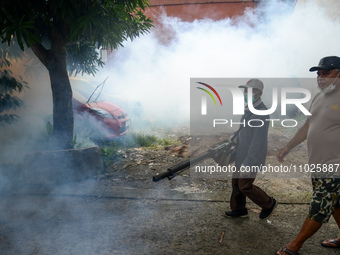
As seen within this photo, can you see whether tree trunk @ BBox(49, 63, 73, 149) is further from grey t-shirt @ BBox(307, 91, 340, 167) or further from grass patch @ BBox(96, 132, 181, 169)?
grey t-shirt @ BBox(307, 91, 340, 167)

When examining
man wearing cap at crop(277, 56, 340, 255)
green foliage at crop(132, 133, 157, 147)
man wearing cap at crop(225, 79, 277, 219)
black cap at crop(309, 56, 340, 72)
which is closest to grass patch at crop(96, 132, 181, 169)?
green foliage at crop(132, 133, 157, 147)

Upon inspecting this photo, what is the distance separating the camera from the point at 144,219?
3508 mm

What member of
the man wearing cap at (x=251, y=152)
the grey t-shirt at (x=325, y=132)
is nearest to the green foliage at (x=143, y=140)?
the man wearing cap at (x=251, y=152)

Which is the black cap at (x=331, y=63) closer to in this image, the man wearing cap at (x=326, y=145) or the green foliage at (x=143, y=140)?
the man wearing cap at (x=326, y=145)

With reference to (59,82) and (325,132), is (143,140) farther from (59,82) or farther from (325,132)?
(325,132)

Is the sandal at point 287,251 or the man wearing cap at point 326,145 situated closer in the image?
the man wearing cap at point 326,145

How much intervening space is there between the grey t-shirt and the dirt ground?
105cm

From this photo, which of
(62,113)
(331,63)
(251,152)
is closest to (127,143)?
(62,113)

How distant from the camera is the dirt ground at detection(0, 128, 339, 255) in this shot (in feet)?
9.64

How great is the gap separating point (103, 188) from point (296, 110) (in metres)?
8.65

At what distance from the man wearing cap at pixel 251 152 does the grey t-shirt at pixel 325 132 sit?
0.56m

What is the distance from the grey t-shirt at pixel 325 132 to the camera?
8.24ft

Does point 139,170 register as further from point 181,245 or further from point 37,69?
point 37,69

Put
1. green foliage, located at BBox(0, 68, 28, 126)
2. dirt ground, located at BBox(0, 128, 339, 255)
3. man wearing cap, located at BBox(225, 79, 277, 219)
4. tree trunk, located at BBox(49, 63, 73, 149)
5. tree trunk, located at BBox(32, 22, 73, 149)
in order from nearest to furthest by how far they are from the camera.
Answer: dirt ground, located at BBox(0, 128, 339, 255), man wearing cap, located at BBox(225, 79, 277, 219), tree trunk, located at BBox(32, 22, 73, 149), tree trunk, located at BBox(49, 63, 73, 149), green foliage, located at BBox(0, 68, 28, 126)
